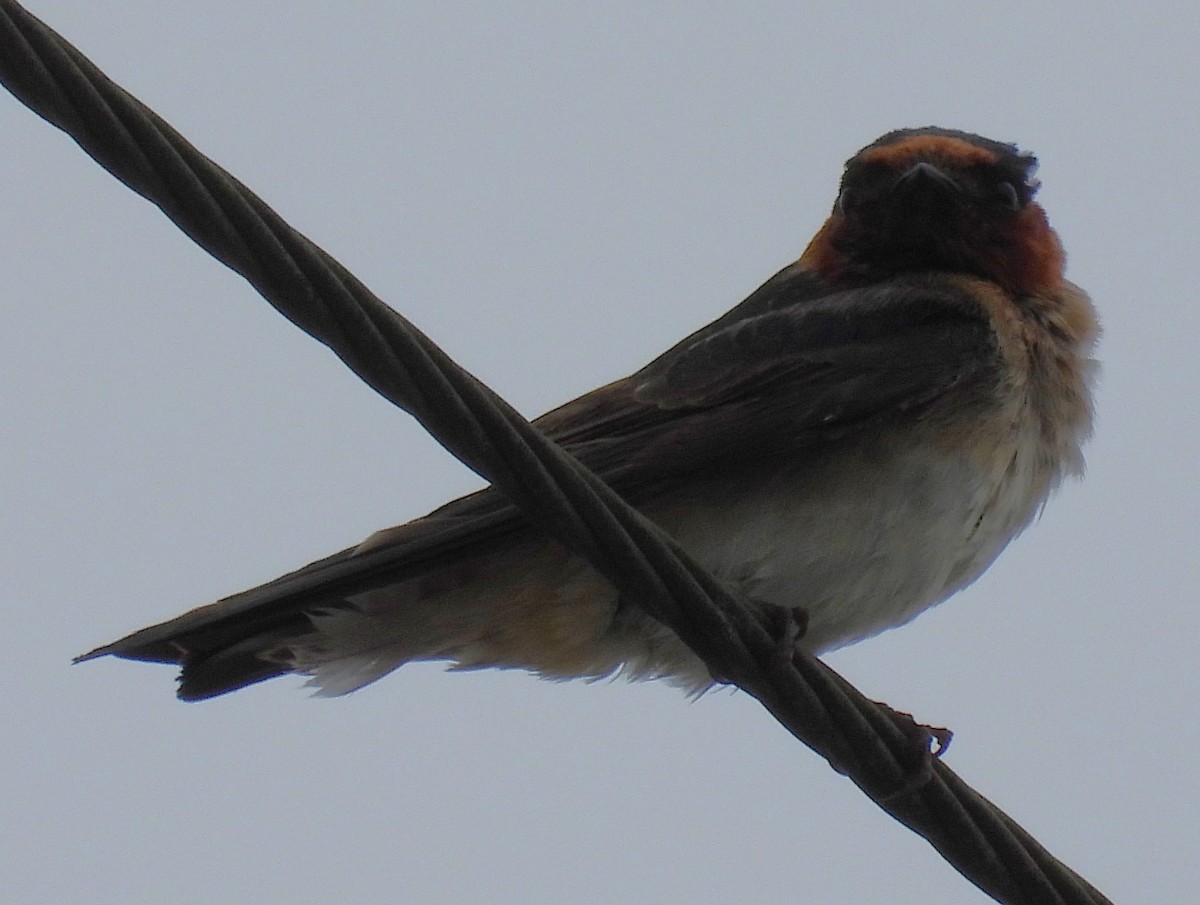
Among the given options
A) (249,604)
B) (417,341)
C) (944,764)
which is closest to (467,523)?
(249,604)

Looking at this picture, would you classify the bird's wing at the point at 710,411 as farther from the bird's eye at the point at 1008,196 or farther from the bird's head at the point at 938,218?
the bird's eye at the point at 1008,196

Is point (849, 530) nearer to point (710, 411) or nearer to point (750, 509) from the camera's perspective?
point (750, 509)

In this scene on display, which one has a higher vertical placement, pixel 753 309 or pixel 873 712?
pixel 753 309

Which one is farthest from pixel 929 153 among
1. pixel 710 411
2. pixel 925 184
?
pixel 710 411

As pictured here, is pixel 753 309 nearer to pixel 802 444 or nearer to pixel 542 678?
pixel 802 444

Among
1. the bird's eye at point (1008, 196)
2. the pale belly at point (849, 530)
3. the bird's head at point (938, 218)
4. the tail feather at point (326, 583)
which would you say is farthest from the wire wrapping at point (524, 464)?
the bird's eye at point (1008, 196)

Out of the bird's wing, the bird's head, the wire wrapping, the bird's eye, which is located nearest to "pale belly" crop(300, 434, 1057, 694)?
the bird's wing
